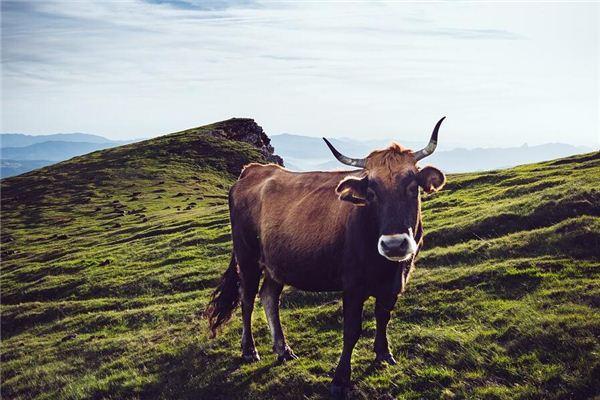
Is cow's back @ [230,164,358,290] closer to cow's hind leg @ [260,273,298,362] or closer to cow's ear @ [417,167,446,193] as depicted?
cow's hind leg @ [260,273,298,362]

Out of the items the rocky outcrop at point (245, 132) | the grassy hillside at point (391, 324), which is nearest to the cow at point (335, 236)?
the grassy hillside at point (391, 324)

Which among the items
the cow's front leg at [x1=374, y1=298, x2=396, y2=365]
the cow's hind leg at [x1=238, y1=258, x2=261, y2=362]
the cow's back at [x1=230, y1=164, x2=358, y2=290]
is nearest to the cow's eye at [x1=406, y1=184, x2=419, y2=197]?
the cow's back at [x1=230, y1=164, x2=358, y2=290]

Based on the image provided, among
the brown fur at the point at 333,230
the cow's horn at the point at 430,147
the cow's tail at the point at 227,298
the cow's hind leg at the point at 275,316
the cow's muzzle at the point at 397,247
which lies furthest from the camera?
the cow's tail at the point at 227,298

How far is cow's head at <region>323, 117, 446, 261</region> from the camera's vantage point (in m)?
7.52

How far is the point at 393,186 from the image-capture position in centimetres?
782

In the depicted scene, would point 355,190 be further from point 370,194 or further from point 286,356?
point 286,356

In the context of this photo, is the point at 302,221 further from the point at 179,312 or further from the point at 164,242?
the point at 164,242

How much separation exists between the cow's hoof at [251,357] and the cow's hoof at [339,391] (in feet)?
9.43

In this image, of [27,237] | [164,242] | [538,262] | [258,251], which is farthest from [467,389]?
[27,237]

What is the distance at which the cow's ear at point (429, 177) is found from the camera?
8.06 metres

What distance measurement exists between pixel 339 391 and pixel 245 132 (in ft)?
351

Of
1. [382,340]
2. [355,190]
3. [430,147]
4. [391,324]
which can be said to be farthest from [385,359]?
[430,147]

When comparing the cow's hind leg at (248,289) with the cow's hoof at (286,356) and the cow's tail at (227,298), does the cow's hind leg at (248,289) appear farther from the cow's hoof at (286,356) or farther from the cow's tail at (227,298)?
the cow's hoof at (286,356)

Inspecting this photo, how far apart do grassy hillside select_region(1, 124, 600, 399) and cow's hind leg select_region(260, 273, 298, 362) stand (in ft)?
1.05
